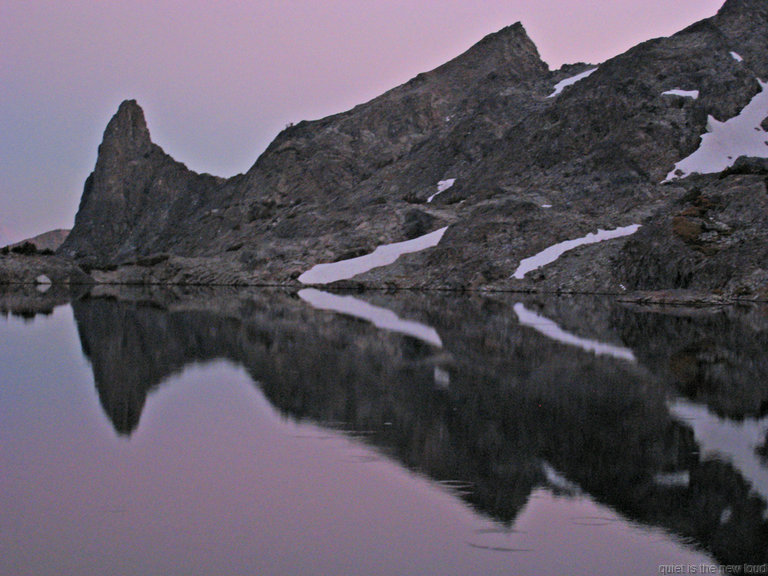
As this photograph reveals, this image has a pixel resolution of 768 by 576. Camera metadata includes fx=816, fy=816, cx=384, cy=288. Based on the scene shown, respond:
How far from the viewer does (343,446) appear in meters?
13.5

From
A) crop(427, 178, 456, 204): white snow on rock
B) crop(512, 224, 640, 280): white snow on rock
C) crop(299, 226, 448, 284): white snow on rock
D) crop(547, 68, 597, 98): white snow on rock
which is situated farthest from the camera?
crop(547, 68, 597, 98): white snow on rock

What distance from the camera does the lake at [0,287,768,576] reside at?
8.63 meters

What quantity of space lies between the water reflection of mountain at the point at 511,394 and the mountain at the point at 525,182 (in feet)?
98.8

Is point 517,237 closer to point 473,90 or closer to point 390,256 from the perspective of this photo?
point 390,256

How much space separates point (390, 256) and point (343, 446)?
77543 millimetres

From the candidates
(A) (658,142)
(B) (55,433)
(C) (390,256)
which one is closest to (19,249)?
(C) (390,256)

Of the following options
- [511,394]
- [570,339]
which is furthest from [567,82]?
[511,394]

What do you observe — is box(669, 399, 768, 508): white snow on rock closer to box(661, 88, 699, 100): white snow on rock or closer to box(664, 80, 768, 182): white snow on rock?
box(664, 80, 768, 182): white snow on rock

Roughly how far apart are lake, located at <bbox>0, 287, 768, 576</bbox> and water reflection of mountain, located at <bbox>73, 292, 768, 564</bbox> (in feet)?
0.22

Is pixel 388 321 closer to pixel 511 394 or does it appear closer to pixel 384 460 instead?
pixel 511 394

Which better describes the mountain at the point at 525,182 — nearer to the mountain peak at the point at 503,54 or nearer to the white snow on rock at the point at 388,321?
the mountain peak at the point at 503,54

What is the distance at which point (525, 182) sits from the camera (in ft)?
340

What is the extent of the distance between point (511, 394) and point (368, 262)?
73.2 meters

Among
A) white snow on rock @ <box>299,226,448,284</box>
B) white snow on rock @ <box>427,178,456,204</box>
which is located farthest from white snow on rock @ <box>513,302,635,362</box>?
white snow on rock @ <box>427,178,456,204</box>
